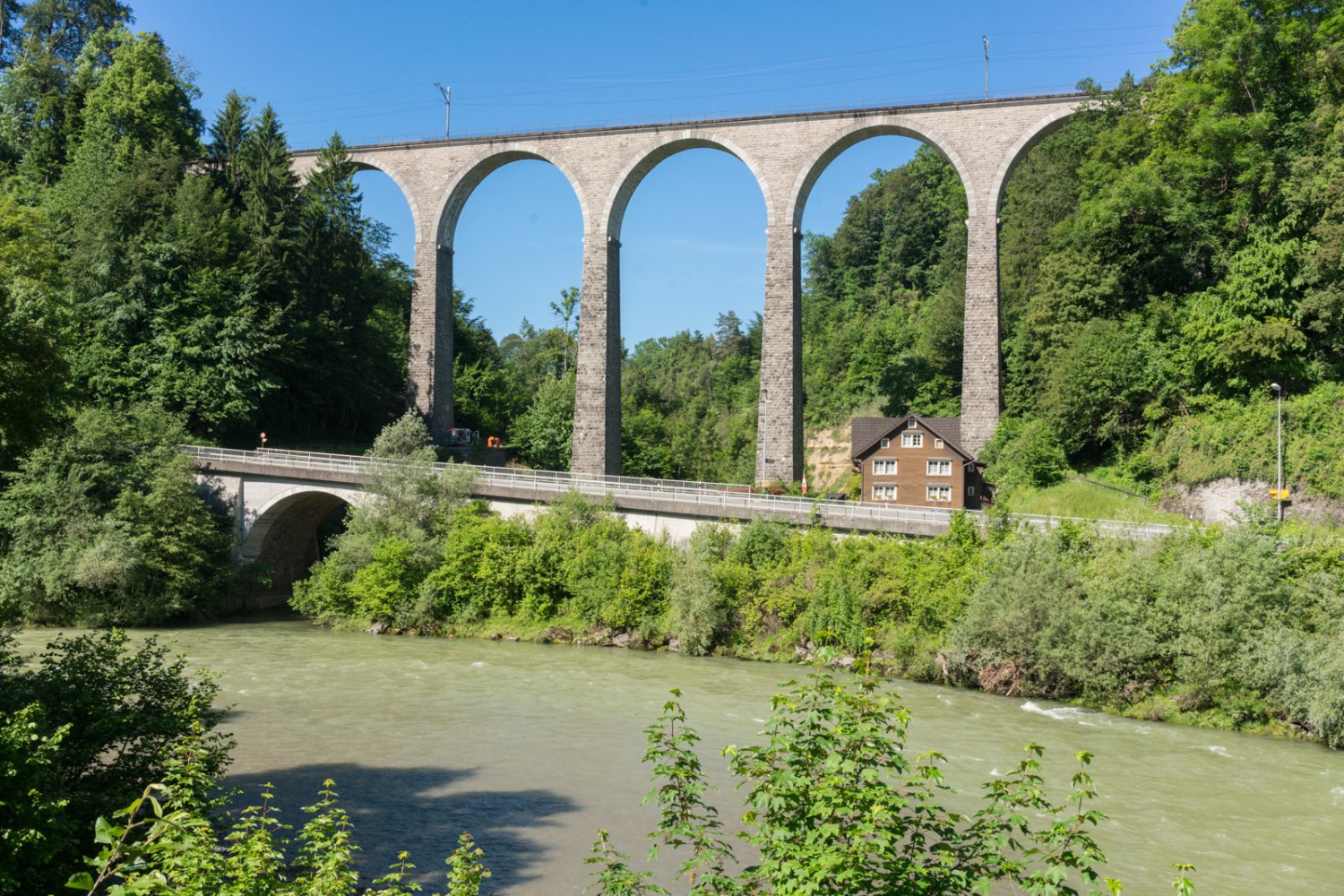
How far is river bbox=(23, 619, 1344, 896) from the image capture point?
13.4 m

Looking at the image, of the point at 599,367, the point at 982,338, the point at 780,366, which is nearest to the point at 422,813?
the point at 780,366

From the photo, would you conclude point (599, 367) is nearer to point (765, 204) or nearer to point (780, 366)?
point (780, 366)

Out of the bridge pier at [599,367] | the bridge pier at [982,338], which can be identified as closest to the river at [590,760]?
the bridge pier at [982,338]

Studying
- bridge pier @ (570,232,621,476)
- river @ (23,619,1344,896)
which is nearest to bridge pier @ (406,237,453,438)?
bridge pier @ (570,232,621,476)

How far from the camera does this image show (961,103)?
37875mm

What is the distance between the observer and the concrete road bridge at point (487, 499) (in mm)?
29375

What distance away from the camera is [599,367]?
41.9 m

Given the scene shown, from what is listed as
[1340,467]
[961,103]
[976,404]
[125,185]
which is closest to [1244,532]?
[1340,467]

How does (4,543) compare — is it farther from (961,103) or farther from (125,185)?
(961,103)

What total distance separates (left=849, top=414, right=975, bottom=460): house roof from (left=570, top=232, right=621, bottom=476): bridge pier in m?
9.77

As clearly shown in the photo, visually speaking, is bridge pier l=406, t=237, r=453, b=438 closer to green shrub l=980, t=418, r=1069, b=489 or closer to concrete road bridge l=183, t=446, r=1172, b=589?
concrete road bridge l=183, t=446, r=1172, b=589

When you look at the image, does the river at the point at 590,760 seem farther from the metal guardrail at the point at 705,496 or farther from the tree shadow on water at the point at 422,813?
the metal guardrail at the point at 705,496

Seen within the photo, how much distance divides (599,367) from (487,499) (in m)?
9.32

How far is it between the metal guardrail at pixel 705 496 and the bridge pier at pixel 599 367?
4.67 metres
